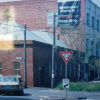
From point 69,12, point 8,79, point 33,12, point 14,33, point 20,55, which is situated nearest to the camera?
point 8,79

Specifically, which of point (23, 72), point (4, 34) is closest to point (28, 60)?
point (23, 72)

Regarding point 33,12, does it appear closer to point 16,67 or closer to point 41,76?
point 41,76

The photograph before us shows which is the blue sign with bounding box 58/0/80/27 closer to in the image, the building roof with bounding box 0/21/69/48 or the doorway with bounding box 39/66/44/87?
the building roof with bounding box 0/21/69/48

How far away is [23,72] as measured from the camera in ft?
97.9

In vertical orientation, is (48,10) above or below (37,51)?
above

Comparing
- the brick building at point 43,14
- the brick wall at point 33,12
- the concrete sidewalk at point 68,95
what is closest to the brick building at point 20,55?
the concrete sidewalk at point 68,95

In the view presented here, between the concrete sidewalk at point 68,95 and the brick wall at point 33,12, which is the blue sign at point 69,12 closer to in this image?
the brick wall at point 33,12

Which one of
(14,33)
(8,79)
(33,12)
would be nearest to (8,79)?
(8,79)

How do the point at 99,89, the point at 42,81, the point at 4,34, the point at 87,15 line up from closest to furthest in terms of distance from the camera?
the point at 99,89
the point at 4,34
the point at 42,81
the point at 87,15

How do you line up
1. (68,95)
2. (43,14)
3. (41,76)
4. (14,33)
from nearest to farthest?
1. (68,95)
2. (41,76)
3. (14,33)
4. (43,14)

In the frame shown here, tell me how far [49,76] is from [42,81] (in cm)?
191

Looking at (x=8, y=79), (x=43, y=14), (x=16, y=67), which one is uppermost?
(x=43, y=14)

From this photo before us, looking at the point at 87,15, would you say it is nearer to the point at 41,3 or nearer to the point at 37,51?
the point at 41,3

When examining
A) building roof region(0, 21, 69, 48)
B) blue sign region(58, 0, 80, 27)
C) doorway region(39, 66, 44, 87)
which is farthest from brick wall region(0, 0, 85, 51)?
doorway region(39, 66, 44, 87)
